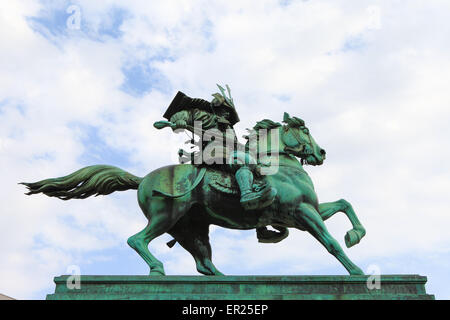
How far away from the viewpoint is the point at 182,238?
8484 millimetres

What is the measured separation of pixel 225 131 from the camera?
28.9 feet

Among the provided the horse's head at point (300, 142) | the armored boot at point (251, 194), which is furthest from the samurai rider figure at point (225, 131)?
the horse's head at point (300, 142)

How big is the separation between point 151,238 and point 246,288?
163cm

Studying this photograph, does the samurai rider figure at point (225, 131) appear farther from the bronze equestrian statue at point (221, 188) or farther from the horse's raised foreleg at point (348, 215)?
the horse's raised foreleg at point (348, 215)

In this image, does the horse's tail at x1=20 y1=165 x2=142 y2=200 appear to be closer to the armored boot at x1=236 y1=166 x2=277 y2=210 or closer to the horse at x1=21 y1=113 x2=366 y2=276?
the horse at x1=21 y1=113 x2=366 y2=276

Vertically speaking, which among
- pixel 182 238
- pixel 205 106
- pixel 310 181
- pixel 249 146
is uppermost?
pixel 205 106

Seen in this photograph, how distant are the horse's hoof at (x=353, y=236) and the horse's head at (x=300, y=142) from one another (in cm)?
125

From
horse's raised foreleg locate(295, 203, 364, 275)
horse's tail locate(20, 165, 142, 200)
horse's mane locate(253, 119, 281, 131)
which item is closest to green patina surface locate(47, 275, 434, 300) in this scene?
horse's raised foreleg locate(295, 203, 364, 275)

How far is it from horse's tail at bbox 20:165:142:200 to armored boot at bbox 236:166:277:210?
5.26ft

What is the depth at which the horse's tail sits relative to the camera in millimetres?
8219

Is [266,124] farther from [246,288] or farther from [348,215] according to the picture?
[246,288]
